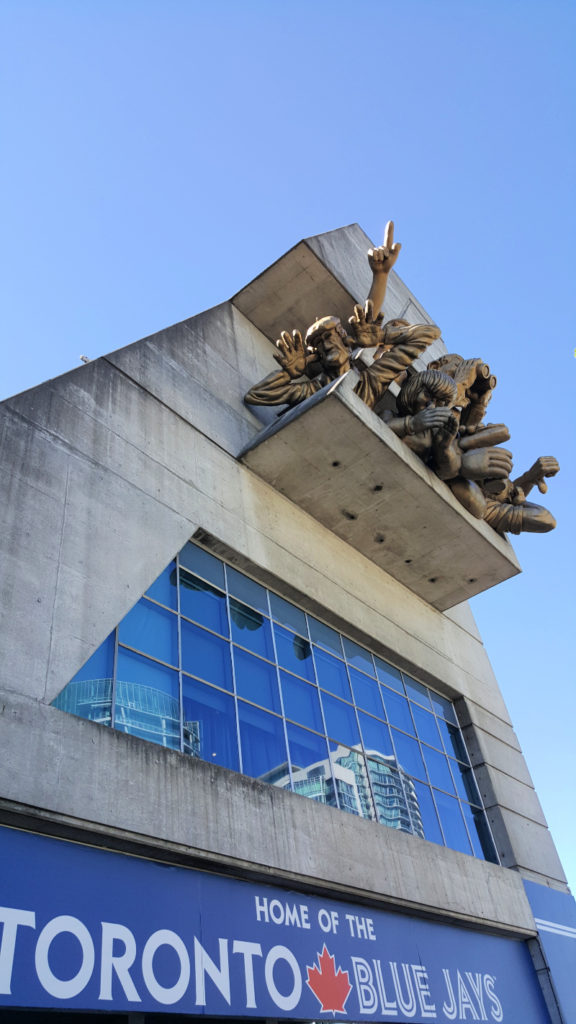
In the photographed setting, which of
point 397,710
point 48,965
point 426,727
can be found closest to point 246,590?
point 397,710

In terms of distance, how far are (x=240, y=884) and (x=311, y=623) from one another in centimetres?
490

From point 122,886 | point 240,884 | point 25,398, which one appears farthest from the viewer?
point 25,398

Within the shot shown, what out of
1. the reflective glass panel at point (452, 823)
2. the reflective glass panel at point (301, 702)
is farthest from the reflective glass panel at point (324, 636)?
the reflective glass panel at point (452, 823)

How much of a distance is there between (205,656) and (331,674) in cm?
313

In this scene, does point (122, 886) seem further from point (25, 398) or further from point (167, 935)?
point (25, 398)

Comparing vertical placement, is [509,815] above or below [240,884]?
above

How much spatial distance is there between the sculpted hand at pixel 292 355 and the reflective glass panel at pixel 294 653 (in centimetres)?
474

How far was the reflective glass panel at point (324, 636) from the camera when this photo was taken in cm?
1259

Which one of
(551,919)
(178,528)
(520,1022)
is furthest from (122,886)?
(551,919)

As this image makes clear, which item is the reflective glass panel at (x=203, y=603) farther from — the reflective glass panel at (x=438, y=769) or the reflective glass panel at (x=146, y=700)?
the reflective glass panel at (x=438, y=769)

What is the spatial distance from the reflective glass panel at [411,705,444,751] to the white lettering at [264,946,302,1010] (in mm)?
6224

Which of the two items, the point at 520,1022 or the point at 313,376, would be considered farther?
the point at 313,376

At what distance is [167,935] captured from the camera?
23.3 ft

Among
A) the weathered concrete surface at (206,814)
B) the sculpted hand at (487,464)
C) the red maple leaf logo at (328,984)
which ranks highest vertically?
Result: the sculpted hand at (487,464)
